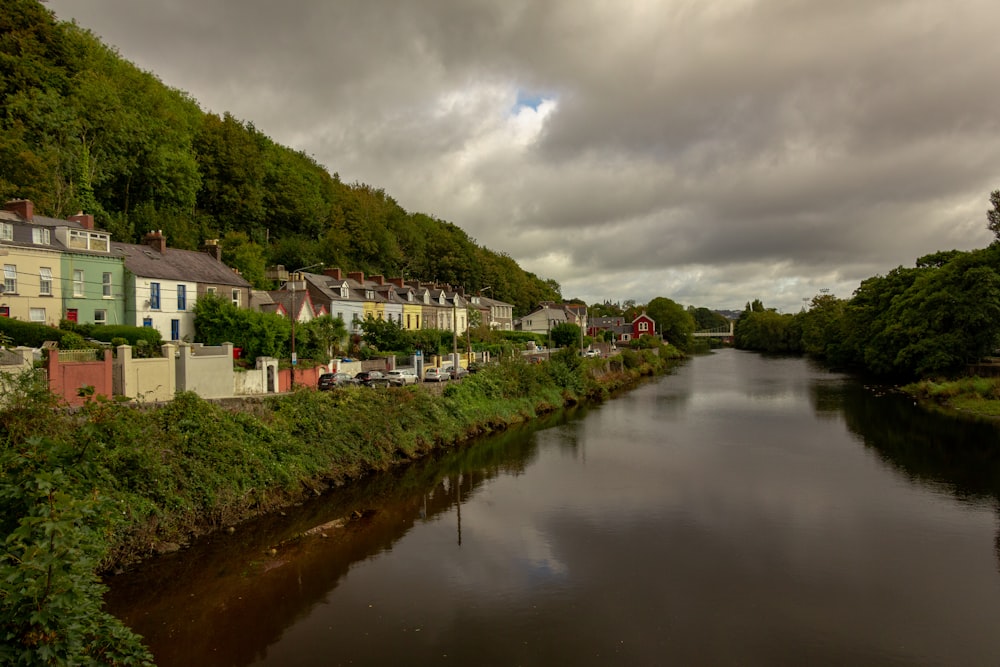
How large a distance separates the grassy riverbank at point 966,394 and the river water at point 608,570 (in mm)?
12673

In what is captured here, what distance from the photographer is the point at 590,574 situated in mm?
14539

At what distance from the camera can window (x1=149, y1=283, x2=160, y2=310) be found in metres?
31.7

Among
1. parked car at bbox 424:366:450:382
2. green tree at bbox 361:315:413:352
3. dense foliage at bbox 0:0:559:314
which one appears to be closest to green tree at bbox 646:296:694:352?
dense foliage at bbox 0:0:559:314

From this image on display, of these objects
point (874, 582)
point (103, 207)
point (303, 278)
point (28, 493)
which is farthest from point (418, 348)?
point (28, 493)

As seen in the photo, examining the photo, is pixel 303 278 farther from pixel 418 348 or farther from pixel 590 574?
pixel 590 574

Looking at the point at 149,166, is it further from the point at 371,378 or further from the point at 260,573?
the point at 260,573

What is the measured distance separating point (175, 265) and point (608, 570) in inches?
1216

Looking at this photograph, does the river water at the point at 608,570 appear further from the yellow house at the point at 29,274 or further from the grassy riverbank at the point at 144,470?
the yellow house at the point at 29,274

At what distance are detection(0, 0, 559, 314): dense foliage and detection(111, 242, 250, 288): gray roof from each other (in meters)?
6.17

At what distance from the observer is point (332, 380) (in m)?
30.6

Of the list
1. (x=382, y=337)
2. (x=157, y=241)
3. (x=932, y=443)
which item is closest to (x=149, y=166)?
(x=157, y=241)

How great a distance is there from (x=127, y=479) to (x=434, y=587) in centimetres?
847

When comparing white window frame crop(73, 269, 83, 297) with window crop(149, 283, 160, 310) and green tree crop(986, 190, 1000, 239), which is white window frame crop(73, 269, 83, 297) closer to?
window crop(149, 283, 160, 310)

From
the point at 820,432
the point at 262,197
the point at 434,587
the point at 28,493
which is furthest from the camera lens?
the point at 262,197
